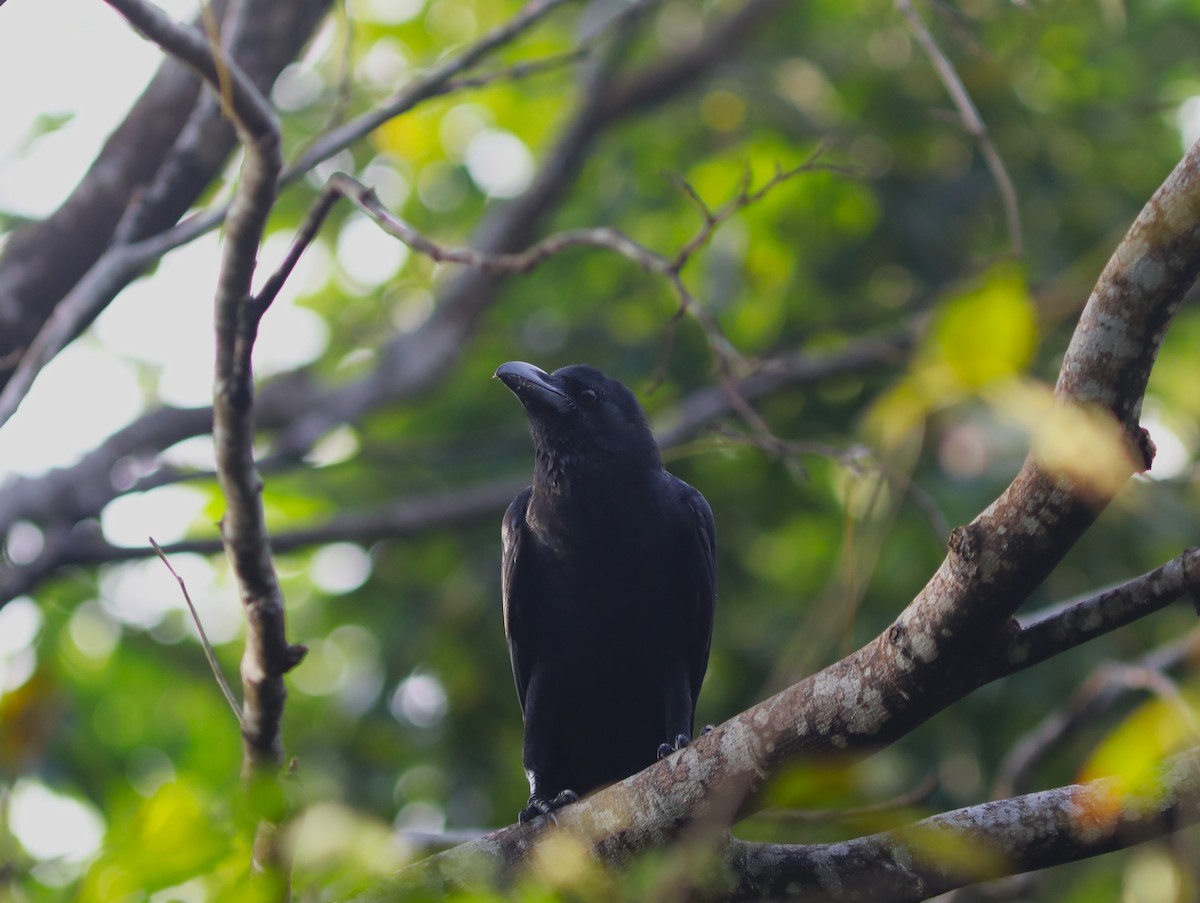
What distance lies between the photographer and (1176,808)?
2469 mm

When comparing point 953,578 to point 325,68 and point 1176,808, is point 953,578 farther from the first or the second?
point 325,68

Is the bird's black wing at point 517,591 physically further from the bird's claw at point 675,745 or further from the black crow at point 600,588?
the bird's claw at point 675,745

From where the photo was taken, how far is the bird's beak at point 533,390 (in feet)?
14.5

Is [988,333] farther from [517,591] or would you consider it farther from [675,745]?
[517,591]

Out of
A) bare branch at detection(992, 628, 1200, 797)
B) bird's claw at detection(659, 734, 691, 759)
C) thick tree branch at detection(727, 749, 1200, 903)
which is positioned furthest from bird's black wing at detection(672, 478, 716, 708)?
thick tree branch at detection(727, 749, 1200, 903)

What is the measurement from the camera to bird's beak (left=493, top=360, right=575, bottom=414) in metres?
4.41

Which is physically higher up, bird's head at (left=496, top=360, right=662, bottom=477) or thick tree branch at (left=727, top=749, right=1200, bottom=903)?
bird's head at (left=496, top=360, right=662, bottom=477)

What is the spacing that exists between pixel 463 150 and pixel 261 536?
596cm

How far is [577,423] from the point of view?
4438 millimetres

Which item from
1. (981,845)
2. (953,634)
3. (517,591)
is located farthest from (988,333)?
(517,591)

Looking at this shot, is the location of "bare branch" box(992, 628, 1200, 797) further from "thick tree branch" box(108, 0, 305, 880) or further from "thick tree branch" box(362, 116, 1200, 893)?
"thick tree branch" box(108, 0, 305, 880)

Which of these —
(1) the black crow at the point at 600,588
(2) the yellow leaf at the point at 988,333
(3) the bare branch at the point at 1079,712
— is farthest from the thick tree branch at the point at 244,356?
(3) the bare branch at the point at 1079,712

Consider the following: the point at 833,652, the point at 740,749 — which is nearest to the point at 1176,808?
the point at 740,749

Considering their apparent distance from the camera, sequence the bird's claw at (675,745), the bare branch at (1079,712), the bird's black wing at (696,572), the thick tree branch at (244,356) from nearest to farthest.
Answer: the thick tree branch at (244,356)
the bird's claw at (675,745)
the bird's black wing at (696,572)
the bare branch at (1079,712)
